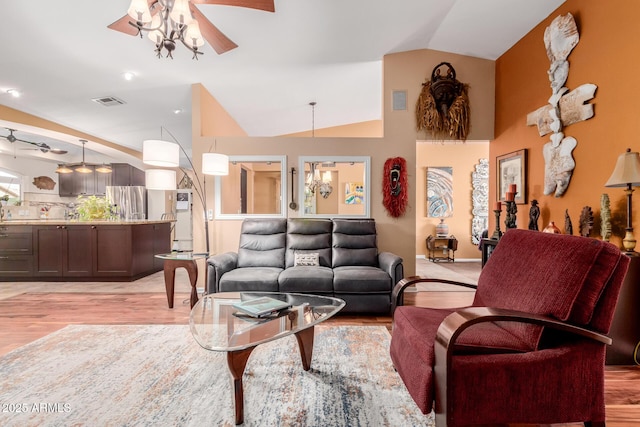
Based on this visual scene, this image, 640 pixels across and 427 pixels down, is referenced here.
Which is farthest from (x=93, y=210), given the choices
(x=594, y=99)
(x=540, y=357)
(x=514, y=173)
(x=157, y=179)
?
(x=594, y=99)

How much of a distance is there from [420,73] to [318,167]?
1888 mm

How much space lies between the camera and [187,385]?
74.0 inches

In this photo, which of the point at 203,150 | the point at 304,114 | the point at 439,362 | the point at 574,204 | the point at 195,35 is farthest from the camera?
the point at 304,114

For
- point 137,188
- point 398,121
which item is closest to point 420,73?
point 398,121

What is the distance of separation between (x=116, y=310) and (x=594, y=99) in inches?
197

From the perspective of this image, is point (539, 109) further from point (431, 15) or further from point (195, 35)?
point (195, 35)

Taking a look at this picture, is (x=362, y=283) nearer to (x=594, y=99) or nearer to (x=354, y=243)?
(x=354, y=243)

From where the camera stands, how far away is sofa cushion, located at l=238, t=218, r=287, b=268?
3.61m

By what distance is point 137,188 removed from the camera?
7730 mm

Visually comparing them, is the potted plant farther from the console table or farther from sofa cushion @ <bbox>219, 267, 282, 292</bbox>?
the console table

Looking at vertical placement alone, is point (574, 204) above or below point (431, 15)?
below

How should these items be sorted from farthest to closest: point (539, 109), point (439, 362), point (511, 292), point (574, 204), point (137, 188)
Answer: point (137, 188) → point (539, 109) → point (574, 204) → point (511, 292) → point (439, 362)

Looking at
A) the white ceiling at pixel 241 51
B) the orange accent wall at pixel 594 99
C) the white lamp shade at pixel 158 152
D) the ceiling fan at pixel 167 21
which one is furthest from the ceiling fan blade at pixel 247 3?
the orange accent wall at pixel 594 99

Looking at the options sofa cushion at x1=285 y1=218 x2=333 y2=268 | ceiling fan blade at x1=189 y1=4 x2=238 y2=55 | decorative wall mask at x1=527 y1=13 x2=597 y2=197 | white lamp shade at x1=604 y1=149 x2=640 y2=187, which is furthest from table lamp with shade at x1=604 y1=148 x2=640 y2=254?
ceiling fan blade at x1=189 y1=4 x2=238 y2=55
